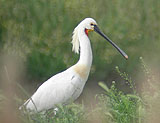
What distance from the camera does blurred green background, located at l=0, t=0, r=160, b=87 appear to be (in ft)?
33.8

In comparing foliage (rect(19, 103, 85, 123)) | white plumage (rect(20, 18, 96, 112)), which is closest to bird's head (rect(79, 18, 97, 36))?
white plumage (rect(20, 18, 96, 112))

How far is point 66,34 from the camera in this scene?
34.8ft

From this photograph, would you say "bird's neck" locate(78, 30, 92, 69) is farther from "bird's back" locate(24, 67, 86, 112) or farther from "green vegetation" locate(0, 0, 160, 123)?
"green vegetation" locate(0, 0, 160, 123)

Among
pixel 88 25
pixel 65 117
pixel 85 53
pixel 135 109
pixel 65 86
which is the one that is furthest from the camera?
pixel 88 25

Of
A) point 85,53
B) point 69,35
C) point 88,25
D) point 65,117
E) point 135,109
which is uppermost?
point 69,35

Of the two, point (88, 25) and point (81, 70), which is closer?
point (81, 70)

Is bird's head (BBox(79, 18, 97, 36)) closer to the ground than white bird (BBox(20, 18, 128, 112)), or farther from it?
farther from it

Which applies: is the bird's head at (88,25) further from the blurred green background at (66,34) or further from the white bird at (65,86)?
the blurred green background at (66,34)

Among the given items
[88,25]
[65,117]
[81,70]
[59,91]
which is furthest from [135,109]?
[88,25]

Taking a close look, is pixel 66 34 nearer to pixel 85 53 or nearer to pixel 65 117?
pixel 85 53

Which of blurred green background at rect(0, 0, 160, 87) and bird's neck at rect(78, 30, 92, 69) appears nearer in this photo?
bird's neck at rect(78, 30, 92, 69)

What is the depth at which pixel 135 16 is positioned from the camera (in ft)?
37.1

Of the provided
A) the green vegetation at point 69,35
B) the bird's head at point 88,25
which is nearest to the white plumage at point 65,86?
the bird's head at point 88,25

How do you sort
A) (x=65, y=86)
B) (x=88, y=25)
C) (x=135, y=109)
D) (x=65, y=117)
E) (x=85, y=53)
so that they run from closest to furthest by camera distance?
(x=65, y=117) → (x=135, y=109) → (x=65, y=86) → (x=85, y=53) → (x=88, y=25)
